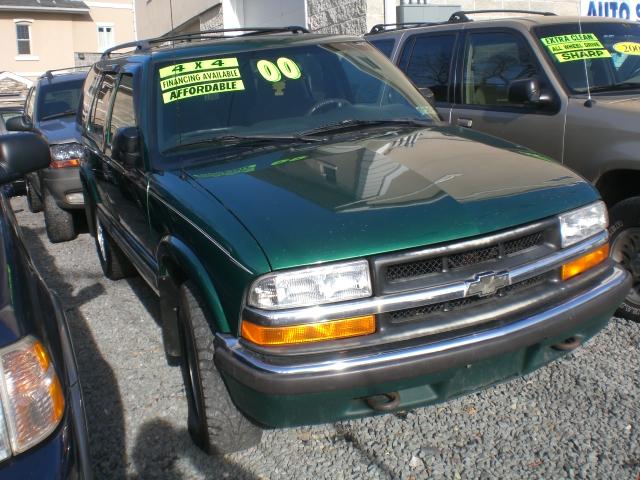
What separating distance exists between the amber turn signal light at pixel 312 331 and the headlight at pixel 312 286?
0.08 m

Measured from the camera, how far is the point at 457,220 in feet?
8.46

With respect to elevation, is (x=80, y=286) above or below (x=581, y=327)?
below

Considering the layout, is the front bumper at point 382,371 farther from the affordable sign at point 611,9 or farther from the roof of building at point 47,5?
the roof of building at point 47,5

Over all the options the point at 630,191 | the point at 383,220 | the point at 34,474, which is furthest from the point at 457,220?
the point at 630,191

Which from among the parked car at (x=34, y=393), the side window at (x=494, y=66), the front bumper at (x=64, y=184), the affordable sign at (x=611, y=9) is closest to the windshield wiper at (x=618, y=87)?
the side window at (x=494, y=66)

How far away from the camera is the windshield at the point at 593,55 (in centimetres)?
463

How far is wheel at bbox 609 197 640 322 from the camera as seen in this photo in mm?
4055

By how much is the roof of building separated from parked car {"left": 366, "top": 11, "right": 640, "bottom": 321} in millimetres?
32975

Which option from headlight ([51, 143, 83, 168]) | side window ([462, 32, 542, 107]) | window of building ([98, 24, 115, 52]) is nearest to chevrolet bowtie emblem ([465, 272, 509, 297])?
side window ([462, 32, 542, 107])

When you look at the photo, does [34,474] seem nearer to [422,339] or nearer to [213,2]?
[422,339]

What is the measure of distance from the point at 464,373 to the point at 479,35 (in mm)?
3413

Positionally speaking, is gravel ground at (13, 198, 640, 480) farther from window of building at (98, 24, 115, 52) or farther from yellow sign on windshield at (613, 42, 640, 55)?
window of building at (98, 24, 115, 52)

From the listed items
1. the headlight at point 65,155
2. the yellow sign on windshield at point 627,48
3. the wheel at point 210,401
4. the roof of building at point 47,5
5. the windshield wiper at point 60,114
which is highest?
the roof of building at point 47,5

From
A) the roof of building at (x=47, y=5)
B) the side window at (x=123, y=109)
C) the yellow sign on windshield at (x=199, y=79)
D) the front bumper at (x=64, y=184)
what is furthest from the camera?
the roof of building at (x=47, y=5)
